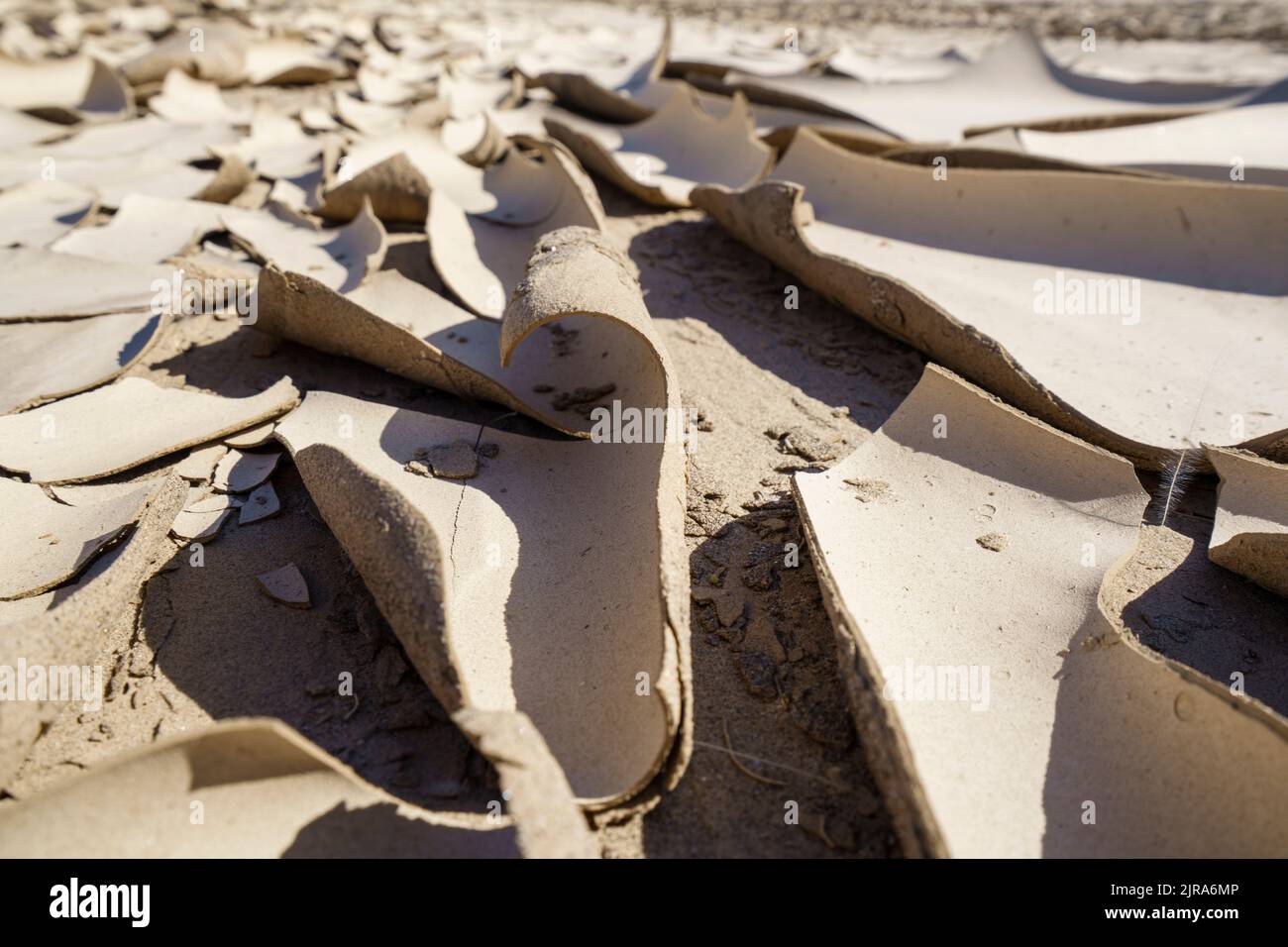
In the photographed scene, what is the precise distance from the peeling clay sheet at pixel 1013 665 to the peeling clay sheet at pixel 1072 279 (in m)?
0.29

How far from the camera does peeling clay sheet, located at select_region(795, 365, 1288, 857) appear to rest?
111 cm

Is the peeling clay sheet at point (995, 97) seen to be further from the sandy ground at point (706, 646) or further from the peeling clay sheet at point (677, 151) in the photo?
the sandy ground at point (706, 646)

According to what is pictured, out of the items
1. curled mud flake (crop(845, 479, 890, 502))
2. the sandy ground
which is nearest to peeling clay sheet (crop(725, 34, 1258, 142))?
the sandy ground

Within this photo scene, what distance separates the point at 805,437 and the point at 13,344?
6.74ft

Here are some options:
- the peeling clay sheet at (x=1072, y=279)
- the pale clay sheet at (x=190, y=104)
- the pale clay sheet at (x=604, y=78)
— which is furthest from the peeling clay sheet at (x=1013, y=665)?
the pale clay sheet at (x=190, y=104)

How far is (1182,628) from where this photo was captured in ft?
4.85

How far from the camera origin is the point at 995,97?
3916mm

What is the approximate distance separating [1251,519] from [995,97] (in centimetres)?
304

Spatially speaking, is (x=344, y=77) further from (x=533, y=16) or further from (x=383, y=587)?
(x=383, y=587)

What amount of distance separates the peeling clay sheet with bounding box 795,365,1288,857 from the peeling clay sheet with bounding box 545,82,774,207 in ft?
5.27

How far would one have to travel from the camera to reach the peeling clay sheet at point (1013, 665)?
43.6 inches

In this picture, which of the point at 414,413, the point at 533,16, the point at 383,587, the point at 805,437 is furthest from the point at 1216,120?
the point at 533,16

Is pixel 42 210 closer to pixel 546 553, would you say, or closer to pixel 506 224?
pixel 506 224
